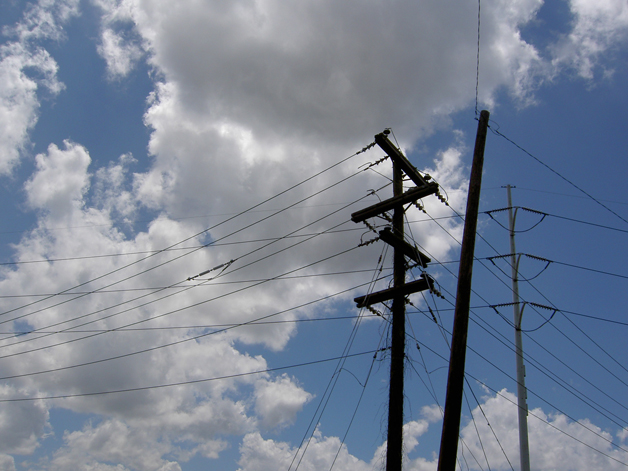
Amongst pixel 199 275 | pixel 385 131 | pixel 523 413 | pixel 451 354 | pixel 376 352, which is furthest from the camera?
pixel 523 413

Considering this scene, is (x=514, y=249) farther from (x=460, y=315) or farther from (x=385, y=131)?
(x=460, y=315)

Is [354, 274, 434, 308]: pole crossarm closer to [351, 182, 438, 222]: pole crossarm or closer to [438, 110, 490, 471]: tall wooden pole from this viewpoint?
[351, 182, 438, 222]: pole crossarm

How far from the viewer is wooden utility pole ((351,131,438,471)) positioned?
407 inches

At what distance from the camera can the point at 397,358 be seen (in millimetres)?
10938

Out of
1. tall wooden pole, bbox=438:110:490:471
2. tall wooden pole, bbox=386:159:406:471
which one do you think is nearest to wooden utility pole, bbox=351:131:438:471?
tall wooden pole, bbox=386:159:406:471

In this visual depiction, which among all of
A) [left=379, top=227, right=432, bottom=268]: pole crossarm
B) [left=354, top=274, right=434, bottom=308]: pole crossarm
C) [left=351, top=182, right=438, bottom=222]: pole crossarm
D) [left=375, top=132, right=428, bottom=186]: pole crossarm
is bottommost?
[left=354, top=274, right=434, bottom=308]: pole crossarm

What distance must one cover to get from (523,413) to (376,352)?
849 centimetres

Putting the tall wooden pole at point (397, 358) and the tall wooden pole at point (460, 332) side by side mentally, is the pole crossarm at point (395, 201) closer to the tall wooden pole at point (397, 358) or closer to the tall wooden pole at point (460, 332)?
the tall wooden pole at point (397, 358)

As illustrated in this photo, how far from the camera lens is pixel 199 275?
582 inches

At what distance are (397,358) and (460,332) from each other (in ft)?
10.7

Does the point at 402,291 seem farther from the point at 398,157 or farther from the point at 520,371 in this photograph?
the point at 520,371

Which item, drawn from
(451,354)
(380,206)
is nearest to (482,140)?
(380,206)

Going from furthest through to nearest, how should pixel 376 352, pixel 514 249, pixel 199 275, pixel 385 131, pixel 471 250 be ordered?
1. pixel 514 249
2. pixel 199 275
3. pixel 385 131
4. pixel 376 352
5. pixel 471 250

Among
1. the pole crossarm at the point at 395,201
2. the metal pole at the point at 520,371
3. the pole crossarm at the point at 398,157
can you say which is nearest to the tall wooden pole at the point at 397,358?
the pole crossarm at the point at 395,201
